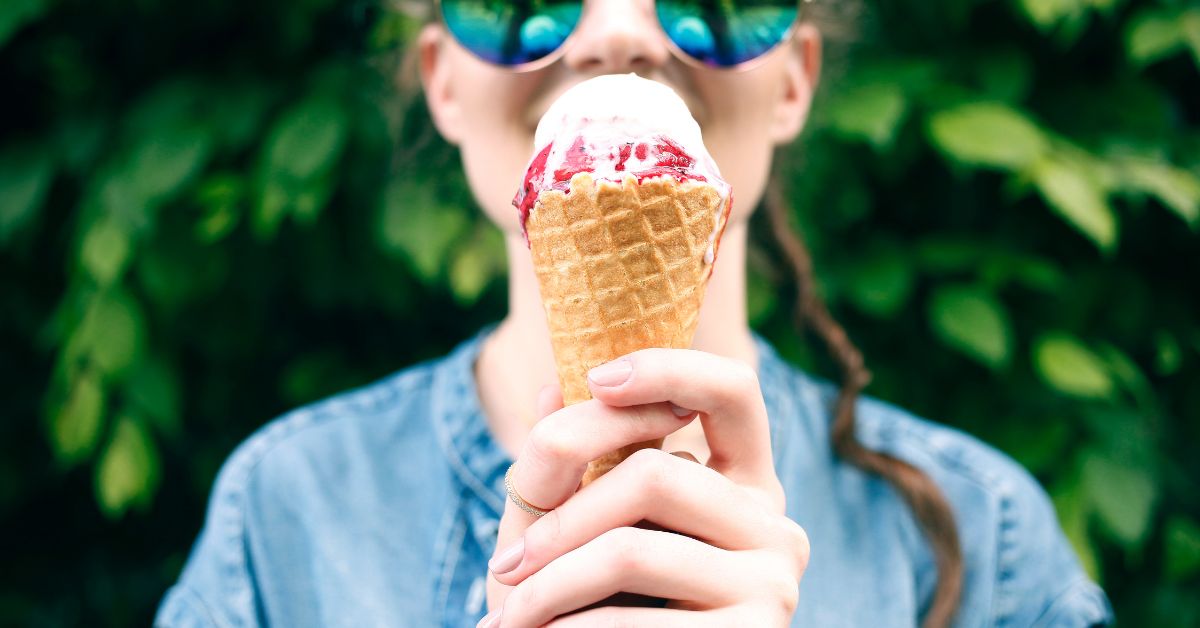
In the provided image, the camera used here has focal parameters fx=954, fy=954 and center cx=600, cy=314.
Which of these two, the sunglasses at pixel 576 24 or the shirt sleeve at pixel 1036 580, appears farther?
the shirt sleeve at pixel 1036 580

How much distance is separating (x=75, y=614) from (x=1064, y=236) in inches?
104

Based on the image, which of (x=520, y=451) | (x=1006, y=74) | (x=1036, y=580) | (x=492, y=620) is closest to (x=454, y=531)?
(x=520, y=451)

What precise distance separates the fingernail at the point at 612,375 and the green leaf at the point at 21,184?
188cm

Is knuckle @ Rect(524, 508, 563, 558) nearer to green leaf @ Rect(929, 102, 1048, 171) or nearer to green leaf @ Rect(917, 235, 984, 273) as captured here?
green leaf @ Rect(929, 102, 1048, 171)

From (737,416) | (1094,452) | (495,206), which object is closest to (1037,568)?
(1094,452)

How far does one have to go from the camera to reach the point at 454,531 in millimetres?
1489

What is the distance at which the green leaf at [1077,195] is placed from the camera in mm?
1824

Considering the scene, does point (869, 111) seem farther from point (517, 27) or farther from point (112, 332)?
point (112, 332)

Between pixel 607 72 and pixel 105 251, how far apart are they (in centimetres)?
131

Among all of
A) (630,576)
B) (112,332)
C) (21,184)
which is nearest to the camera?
(630,576)

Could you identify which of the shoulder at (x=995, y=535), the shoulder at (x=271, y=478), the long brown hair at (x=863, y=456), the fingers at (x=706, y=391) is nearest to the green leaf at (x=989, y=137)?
the long brown hair at (x=863, y=456)

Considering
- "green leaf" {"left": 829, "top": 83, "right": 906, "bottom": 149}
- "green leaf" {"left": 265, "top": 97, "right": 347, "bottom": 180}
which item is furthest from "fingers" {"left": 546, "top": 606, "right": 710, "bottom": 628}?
"green leaf" {"left": 265, "top": 97, "right": 347, "bottom": 180}

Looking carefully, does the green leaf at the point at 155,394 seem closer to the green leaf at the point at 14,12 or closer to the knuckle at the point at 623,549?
the green leaf at the point at 14,12

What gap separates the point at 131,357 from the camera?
207 centimetres
